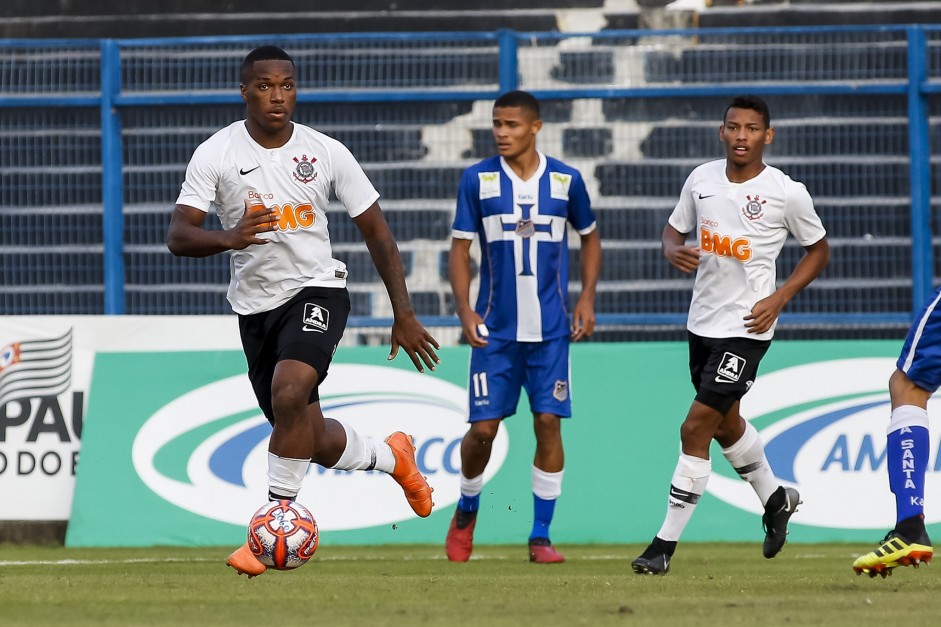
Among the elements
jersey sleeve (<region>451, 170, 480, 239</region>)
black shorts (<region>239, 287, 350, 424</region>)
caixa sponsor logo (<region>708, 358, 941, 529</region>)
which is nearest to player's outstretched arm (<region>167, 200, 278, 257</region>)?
black shorts (<region>239, 287, 350, 424</region>)

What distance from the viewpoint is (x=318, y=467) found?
9758 millimetres

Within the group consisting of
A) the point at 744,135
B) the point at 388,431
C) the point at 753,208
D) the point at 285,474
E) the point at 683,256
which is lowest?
the point at 388,431

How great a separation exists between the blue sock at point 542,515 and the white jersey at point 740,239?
1446 mm

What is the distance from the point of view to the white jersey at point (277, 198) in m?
6.91

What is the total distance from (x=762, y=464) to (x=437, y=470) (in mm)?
2348

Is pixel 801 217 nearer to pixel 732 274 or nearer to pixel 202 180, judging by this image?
pixel 732 274

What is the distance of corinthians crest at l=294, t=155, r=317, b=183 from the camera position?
694cm

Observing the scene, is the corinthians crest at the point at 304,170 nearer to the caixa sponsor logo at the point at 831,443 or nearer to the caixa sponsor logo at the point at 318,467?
the caixa sponsor logo at the point at 318,467

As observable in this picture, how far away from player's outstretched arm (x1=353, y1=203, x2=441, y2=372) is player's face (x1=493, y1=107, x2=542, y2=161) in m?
1.86

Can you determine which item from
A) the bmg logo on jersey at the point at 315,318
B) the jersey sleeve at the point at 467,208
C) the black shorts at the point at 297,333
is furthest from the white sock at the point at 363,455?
the jersey sleeve at the point at 467,208

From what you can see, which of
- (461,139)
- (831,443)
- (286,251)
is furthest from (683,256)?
(461,139)

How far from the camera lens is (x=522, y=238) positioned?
874 cm

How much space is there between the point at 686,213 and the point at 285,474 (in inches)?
102

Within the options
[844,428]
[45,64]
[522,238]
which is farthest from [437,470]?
[45,64]
